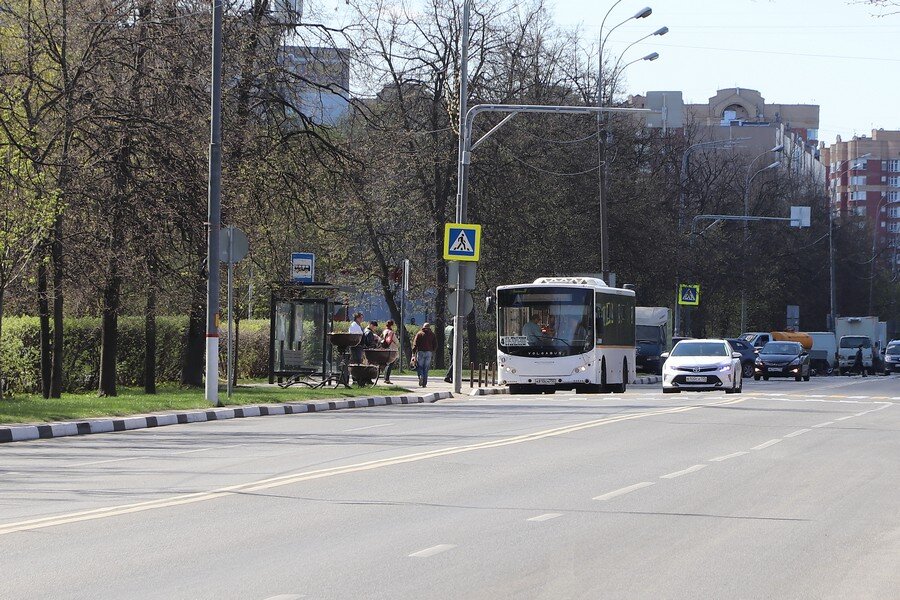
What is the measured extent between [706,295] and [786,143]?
66.9 m

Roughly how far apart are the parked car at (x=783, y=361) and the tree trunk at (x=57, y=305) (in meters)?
35.3

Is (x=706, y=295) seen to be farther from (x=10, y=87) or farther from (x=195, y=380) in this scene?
(x=10, y=87)

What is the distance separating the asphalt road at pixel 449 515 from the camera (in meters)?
8.06

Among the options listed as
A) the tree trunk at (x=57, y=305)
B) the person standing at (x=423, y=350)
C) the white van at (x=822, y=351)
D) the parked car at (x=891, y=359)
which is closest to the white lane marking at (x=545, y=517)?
the tree trunk at (x=57, y=305)

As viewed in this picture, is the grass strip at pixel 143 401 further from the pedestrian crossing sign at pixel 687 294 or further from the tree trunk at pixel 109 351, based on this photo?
the pedestrian crossing sign at pixel 687 294

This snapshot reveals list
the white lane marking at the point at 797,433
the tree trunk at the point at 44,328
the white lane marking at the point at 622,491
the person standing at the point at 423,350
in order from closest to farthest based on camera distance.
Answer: the white lane marking at the point at 622,491
the white lane marking at the point at 797,433
the tree trunk at the point at 44,328
the person standing at the point at 423,350

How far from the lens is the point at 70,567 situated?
8336 millimetres

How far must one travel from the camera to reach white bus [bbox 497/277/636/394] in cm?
3591

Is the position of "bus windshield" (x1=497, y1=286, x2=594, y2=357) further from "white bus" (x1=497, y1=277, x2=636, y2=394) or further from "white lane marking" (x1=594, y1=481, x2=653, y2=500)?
"white lane marking" (x1=594, y1=481, x2=653, y2=500)

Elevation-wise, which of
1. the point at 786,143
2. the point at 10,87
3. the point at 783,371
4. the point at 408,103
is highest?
the point at 786,143

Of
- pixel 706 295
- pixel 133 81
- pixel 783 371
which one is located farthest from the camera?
pixel 706 295

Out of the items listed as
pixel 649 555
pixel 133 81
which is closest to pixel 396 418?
pixel 133 81

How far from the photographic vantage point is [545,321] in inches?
1428

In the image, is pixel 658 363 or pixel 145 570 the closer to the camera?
pixel 145 570
